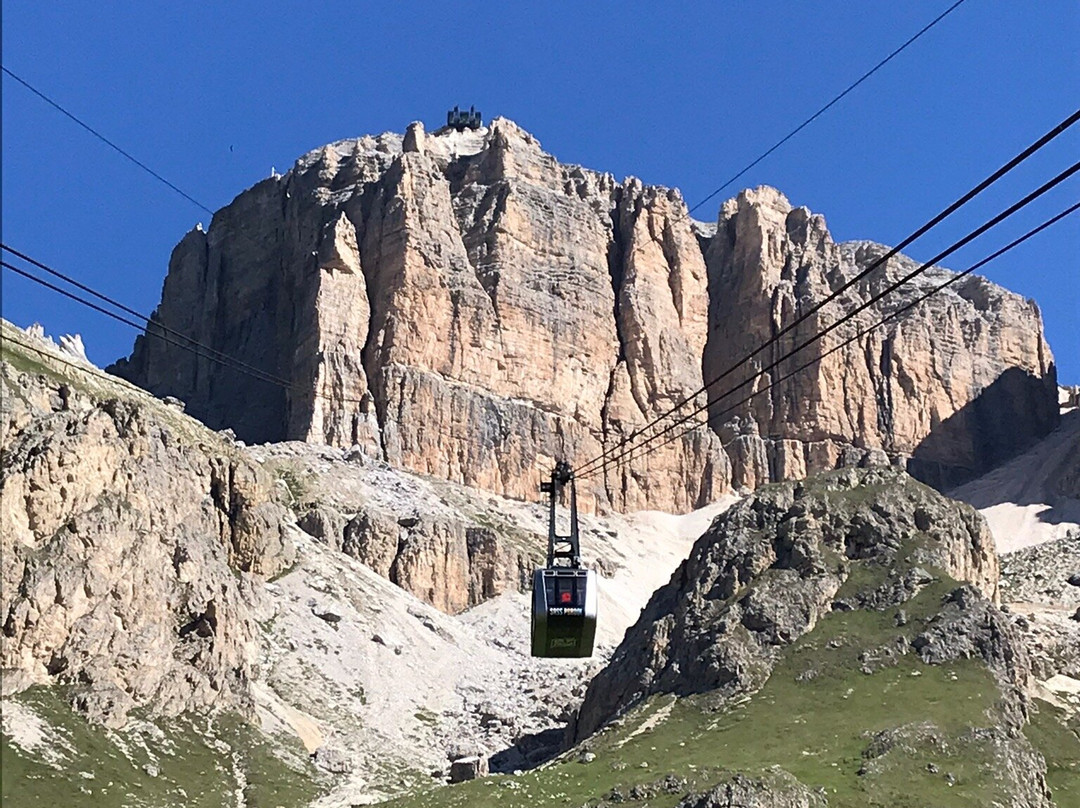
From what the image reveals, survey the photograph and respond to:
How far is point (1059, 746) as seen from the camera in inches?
3799

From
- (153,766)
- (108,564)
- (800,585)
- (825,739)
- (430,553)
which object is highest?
(430,553)

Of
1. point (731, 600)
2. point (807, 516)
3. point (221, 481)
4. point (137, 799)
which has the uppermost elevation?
point (221, 481)

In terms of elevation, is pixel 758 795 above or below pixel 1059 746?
below

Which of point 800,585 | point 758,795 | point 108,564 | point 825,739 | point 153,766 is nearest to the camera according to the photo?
point 758,795

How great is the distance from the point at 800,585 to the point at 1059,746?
24.2m

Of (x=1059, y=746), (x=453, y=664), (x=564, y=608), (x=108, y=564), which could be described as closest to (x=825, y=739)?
(x=1059, y=746)

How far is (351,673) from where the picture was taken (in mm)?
136750

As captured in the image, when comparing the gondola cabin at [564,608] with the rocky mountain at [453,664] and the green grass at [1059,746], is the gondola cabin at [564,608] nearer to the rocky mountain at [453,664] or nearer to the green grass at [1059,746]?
the rocky mountain at [453,664]

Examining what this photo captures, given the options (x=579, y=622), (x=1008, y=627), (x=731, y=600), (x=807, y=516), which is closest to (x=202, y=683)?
(x=731, y=600)

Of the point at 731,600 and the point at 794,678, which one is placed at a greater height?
the point at 731,600

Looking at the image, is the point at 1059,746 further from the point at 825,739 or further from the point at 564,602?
the point at 564,602

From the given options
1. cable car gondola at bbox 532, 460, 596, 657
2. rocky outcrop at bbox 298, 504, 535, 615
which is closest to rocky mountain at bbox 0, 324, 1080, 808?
rocky outcrop at bbox 298, 504, 535, 615

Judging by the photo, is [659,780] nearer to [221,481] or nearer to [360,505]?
[221,481]

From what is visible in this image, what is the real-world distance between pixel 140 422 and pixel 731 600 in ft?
199
